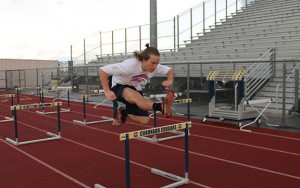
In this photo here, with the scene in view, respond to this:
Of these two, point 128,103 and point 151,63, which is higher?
point 151,63

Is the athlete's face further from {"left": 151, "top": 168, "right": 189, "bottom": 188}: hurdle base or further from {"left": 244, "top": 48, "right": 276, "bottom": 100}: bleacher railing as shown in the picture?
{"left": 244, "top": 48, "right": 276, "bottom": 100}: bleacher railing

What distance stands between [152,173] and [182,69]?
442 inches

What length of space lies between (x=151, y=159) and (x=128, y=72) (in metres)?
2.13

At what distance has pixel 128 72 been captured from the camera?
4285 mm

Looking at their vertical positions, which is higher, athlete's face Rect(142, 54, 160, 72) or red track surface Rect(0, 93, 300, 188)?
athlete's face Rect(142, 54, 160, 72)

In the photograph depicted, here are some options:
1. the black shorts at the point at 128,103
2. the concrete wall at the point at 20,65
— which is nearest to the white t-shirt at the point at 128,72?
the black shorts at the point at 128,103

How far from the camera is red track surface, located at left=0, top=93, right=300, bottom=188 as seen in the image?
15.5 ft

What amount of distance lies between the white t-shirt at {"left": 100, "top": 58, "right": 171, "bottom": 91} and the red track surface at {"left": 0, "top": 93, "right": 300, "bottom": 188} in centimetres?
139

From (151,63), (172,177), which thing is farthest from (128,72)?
(172,177)

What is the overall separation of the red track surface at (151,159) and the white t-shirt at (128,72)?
4.57 feet

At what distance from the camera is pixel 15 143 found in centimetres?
711

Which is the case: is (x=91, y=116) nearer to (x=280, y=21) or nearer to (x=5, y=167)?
(x=5, y=167)

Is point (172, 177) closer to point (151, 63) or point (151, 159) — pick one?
point (151, 159)

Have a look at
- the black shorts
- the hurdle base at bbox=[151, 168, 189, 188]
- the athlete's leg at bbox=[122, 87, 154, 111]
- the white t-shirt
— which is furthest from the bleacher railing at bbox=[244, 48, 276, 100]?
the athlete's leg at bbox=[122, 87, 154, 111]
